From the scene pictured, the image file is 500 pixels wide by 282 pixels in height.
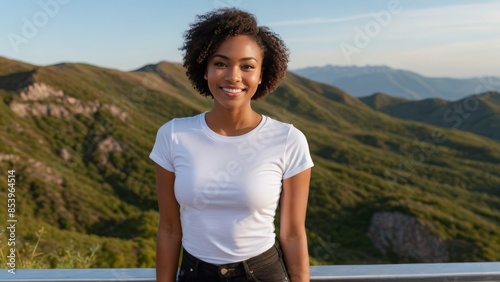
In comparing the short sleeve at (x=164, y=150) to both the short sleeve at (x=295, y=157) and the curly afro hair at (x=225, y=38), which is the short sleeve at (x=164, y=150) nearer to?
the curly afro hair at (x=225, y=38)

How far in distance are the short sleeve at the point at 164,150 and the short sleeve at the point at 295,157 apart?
47 centimetres

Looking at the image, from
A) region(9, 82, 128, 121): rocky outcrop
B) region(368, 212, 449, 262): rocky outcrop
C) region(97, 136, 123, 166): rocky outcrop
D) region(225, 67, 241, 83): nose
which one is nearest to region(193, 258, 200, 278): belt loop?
region(225, 67, 241, 83): nose

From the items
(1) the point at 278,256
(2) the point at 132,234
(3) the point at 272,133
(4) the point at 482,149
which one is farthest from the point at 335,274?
(4) the point at 482,149

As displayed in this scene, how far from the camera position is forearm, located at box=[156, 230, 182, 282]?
7.14 ft

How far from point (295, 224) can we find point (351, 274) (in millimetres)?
314

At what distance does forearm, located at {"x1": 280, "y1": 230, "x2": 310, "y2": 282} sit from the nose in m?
0.68

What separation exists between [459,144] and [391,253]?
50.1m

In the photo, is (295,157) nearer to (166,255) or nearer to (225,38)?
(225,38)

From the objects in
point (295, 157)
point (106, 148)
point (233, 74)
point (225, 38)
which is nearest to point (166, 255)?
point (295, 157)

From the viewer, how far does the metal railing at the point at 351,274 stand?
7.02ft

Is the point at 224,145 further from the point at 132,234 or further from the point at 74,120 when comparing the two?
the point at 74,120

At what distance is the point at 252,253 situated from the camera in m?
2.09

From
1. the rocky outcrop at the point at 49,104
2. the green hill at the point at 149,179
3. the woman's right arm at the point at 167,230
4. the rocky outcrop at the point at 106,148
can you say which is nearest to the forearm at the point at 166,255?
the woman's right arm at the point at 167,230

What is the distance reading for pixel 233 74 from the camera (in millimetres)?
2125
